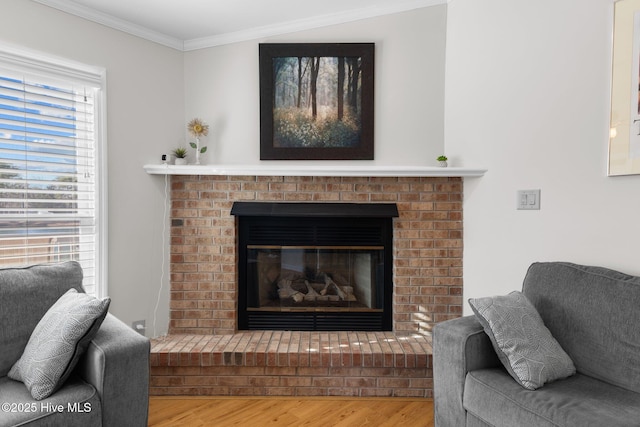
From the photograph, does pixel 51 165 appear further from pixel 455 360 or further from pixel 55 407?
pixel 455 360

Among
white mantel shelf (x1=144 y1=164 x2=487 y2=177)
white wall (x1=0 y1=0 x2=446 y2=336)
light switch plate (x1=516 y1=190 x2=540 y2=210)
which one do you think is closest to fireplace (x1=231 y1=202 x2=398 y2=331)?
white mantel shelf (x1=144 y1=164 x2=487 y2=177)

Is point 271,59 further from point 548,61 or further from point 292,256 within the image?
point 548,61

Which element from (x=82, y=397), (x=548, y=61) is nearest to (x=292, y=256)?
(x=82, y=397)

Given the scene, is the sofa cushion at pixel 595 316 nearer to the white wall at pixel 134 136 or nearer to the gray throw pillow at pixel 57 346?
the gray throw pillow at pixel 57 346

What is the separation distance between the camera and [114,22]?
2518 millimetres

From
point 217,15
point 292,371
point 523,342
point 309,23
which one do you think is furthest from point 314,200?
point 523,342

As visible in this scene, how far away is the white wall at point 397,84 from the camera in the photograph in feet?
8.94

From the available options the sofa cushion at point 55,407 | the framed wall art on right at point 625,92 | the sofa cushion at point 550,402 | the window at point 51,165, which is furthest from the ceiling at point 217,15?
the sofa cushion at point 550,402

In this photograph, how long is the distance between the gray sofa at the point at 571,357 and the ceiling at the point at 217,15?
6.91 ft

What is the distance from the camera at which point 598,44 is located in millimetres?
1880

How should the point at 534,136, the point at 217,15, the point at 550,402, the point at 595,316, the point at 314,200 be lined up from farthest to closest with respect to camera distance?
the point at 314,200, the point at 217,15, the point at 534,136, the point at 595,316, the point at 550,402

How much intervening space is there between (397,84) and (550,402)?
216cm

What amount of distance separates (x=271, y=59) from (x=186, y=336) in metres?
2.13

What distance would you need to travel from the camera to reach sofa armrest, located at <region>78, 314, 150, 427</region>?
155 cm
